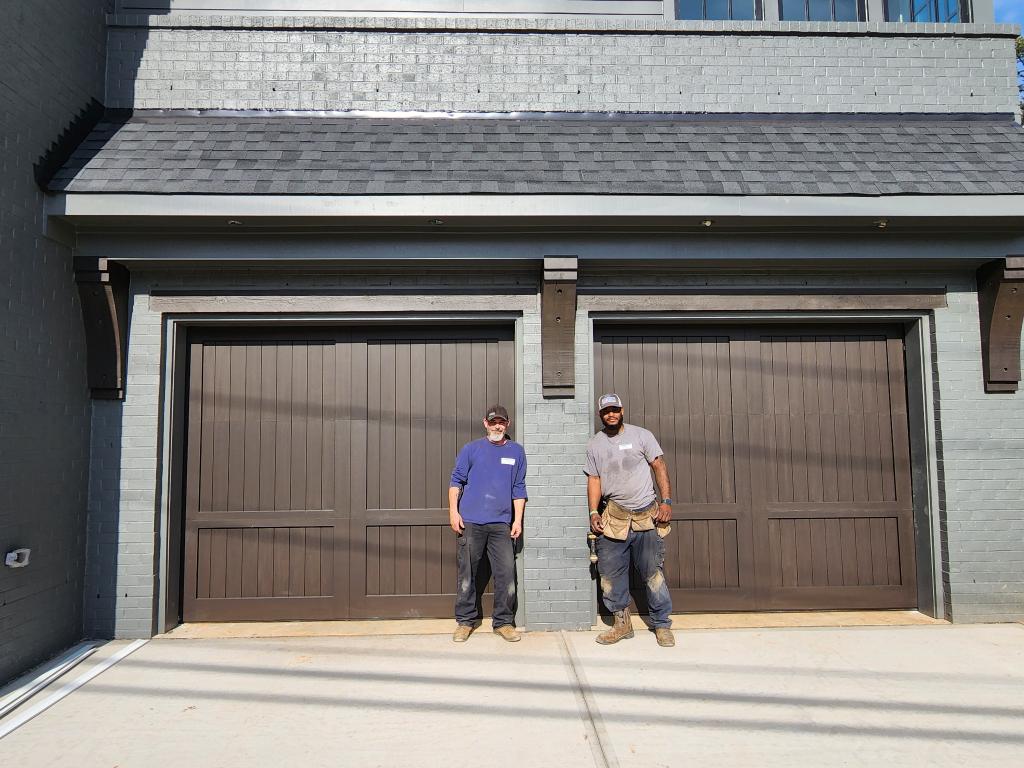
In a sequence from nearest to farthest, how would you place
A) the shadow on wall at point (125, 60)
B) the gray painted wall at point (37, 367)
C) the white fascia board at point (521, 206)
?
the gray painted wall at point (37, 367) < the white fascia board at point (521, 206) < the shadow on wall at point (125, 60)

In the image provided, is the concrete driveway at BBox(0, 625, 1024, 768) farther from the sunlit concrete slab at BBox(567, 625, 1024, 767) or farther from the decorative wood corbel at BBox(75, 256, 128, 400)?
the decorative wood corbel at BBox(75, 256, 128, 400)

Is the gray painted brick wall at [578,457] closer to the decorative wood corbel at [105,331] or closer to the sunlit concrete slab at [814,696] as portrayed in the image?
the decorative wood corbel at [105,331]

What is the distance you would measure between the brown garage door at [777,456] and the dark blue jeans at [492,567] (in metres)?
1.42

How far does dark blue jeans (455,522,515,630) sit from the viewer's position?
4734 millimetres

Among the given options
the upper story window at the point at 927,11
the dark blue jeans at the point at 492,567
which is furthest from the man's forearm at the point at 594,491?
the upper story window at the point at 927,11

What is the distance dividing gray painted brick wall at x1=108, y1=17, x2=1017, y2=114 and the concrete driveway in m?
4.35

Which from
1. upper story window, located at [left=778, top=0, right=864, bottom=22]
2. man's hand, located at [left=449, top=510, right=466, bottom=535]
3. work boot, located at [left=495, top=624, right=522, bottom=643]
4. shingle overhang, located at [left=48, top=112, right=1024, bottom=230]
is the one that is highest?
upper story window, located at [left=778, top=0, right=864, bottom=22]

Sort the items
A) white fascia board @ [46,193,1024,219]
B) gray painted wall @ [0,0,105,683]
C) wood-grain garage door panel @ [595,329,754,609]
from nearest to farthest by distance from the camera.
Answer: gray painted wall @ [0,0,105,683]
white fascia board @ [46,193,1024,219]
wood-grain garage door panel @ [595,329,754,609]

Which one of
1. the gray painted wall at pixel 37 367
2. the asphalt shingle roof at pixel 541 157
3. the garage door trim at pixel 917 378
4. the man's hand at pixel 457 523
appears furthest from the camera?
the garage door trim at pixel 917 378

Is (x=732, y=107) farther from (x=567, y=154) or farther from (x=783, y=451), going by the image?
(x=783, y=451)

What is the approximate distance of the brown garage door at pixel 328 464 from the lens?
203 inches

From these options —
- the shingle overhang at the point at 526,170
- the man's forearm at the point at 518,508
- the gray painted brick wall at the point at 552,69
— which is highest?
the gray painted brick wall at the point at 552,69

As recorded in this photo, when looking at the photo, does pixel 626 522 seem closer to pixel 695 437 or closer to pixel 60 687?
pixel 695 437

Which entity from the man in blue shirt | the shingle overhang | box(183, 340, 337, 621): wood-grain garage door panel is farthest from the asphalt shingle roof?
the man in blue shirt
